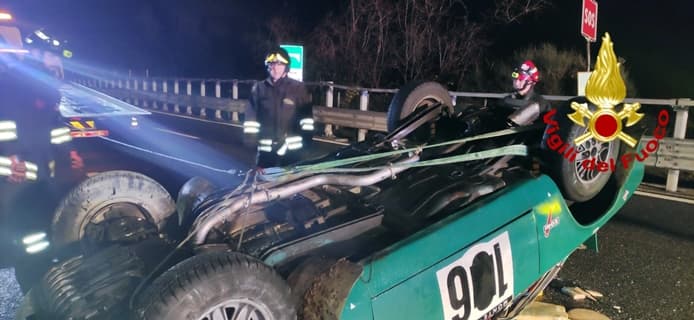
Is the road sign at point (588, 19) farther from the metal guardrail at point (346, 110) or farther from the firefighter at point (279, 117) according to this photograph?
the firefighter at point (279, 117)

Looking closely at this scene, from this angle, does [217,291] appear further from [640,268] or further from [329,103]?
[329,103]

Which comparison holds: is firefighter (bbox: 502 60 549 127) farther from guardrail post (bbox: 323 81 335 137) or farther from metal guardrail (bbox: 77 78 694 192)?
guardrail post (bbox: 323 81 335 137)

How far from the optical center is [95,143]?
789 centimetres

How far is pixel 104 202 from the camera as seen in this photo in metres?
3.06

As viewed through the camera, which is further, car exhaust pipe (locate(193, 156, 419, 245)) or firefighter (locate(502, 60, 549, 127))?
firefighter (locate(502, 60, 549, 127))

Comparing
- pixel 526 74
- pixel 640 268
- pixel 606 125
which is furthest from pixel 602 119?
pixel 640 268

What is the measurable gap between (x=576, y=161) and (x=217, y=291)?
232 centimetres

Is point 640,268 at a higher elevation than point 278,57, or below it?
below

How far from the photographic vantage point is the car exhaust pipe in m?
2.53

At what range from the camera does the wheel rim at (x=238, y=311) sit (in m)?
1.93

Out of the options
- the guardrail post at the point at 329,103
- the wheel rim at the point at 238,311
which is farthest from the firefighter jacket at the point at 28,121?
the guardrail post at the point at 329,103

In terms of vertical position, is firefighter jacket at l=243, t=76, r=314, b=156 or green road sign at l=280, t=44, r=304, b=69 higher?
green road sign at l=280, t=44, r=304, b=69

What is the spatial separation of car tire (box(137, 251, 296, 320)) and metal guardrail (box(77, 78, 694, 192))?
9.79 feet

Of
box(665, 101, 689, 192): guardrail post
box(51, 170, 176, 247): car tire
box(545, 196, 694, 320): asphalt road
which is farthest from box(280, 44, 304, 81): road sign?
box(51, 170, 176, 247): car tire
